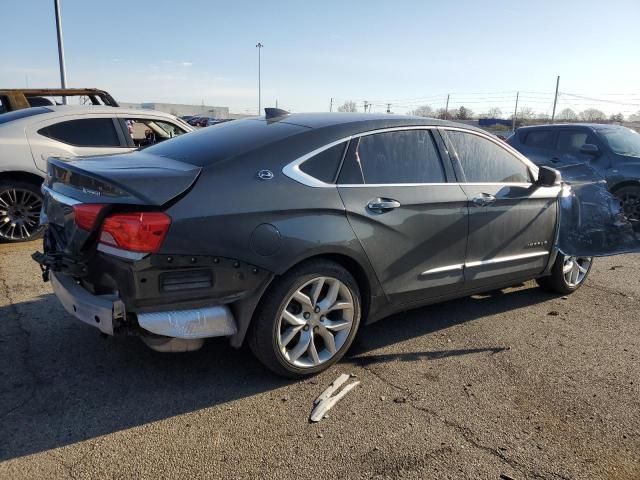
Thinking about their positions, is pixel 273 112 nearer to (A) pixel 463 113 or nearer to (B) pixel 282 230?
(B) pixel 282 230

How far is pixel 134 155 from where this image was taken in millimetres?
3699

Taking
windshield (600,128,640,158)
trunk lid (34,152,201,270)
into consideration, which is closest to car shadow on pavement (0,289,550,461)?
trunk lid (34,152,201,270)

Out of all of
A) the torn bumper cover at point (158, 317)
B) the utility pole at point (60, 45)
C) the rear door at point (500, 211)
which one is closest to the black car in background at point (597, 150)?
the rear door at point (500, 211)

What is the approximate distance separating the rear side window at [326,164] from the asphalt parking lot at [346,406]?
1.30m

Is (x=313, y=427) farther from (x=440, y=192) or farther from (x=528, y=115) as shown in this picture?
(x=528, y=115)

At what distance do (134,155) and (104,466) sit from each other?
6.76 feet

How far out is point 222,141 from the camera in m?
3.50

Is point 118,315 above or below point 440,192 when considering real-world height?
below

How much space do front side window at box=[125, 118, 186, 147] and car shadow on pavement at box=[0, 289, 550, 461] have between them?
3.86 meters

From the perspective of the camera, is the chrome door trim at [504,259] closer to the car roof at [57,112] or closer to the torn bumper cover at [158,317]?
the torn bumper cover at [158,317]

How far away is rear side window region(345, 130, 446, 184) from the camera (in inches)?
141

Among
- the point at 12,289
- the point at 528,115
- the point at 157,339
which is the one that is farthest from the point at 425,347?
the point at 528,115

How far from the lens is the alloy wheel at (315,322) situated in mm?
3270

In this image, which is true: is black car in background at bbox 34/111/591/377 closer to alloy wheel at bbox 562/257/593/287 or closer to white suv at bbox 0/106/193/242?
alloy wheel at bbox 562/257/593/287
